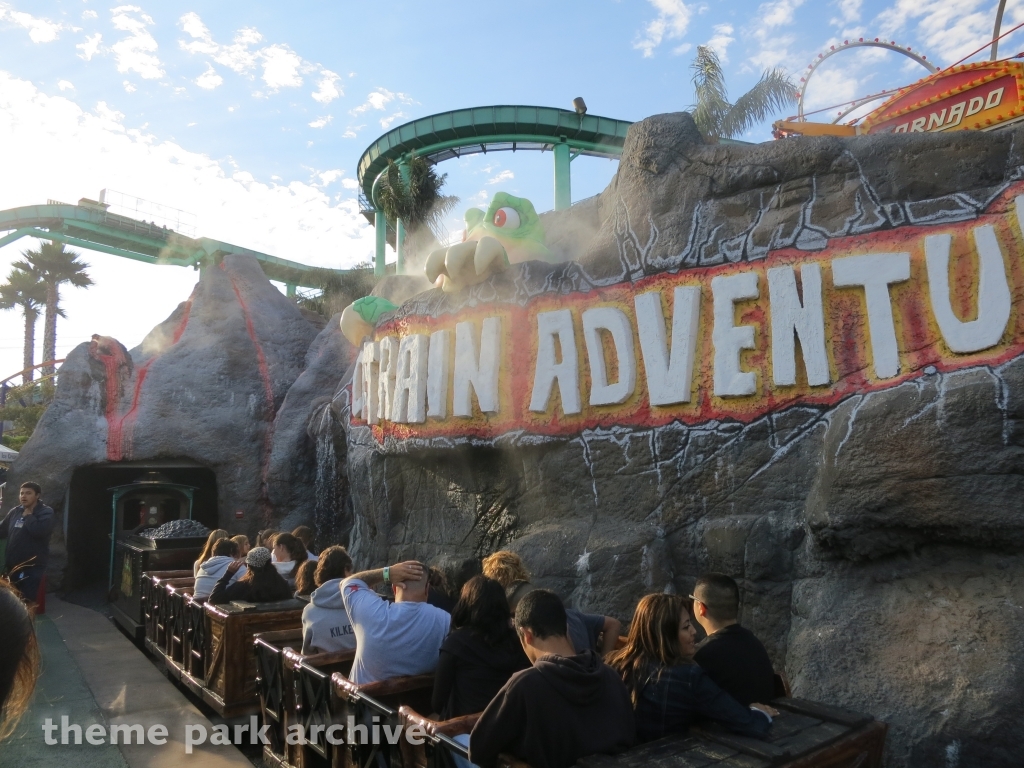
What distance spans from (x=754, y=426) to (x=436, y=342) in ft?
11.1

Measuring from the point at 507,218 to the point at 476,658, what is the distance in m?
6.31

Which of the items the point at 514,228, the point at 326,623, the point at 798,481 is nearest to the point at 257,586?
the point at 326,623

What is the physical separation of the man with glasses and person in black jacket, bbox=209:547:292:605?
3.19 m

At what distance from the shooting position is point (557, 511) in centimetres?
630

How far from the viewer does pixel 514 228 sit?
8.44 meters

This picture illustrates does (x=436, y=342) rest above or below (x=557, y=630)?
above

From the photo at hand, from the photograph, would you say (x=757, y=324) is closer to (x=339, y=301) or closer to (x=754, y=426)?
(x=754, y=426)

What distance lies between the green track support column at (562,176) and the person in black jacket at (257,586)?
17.3 meters

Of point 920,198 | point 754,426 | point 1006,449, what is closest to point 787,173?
point 920,198

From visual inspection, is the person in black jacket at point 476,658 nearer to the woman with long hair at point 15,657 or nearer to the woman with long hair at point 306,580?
the woman with long hair at point 15,657

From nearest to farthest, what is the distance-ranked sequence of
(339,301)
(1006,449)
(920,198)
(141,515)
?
1. (1006,449)
2. (920,198)
3. (141,515)
4. (339,301)

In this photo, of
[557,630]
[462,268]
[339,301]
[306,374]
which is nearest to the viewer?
[557,630]

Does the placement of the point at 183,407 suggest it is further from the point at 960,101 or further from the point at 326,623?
the point at 960,101

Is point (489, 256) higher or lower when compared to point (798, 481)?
higher
